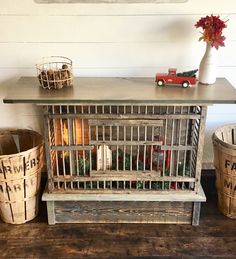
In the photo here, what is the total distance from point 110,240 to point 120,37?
1.29m

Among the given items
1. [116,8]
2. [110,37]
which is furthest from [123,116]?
[116,8]

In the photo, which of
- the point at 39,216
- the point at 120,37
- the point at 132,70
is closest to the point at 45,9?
the point at 120,37

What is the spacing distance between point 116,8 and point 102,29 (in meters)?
0.16

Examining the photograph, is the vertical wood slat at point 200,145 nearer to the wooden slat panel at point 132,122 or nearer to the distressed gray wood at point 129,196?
the distressed gray wood at point 129,196

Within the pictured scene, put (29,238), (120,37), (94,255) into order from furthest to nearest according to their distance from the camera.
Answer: (120,37) → (29,238) → (94,255)

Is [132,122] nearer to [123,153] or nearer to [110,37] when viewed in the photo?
[123,153]

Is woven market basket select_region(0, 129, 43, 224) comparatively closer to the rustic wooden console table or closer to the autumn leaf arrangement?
the rustic wooden console table

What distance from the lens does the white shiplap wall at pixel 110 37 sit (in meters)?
2.33

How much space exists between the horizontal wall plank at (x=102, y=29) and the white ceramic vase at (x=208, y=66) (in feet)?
0.76

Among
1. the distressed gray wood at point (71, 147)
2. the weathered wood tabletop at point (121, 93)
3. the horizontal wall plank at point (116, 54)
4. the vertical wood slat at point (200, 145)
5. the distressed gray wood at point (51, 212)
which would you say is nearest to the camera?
the weathered wood tabletop at point (121, 93)

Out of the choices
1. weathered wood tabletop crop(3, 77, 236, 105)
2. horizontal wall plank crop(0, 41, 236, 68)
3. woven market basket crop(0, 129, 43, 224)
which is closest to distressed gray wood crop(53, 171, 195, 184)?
woven market basket crop(0, 129, 43, 224)

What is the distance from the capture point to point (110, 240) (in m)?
2.23

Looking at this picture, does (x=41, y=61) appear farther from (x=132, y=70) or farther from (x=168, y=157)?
(x=168, y=157)

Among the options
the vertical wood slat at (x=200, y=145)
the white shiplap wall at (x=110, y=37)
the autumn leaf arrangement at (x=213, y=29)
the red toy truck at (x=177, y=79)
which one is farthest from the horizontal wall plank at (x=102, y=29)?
the vertical wood slat at (x=200, y=145)
